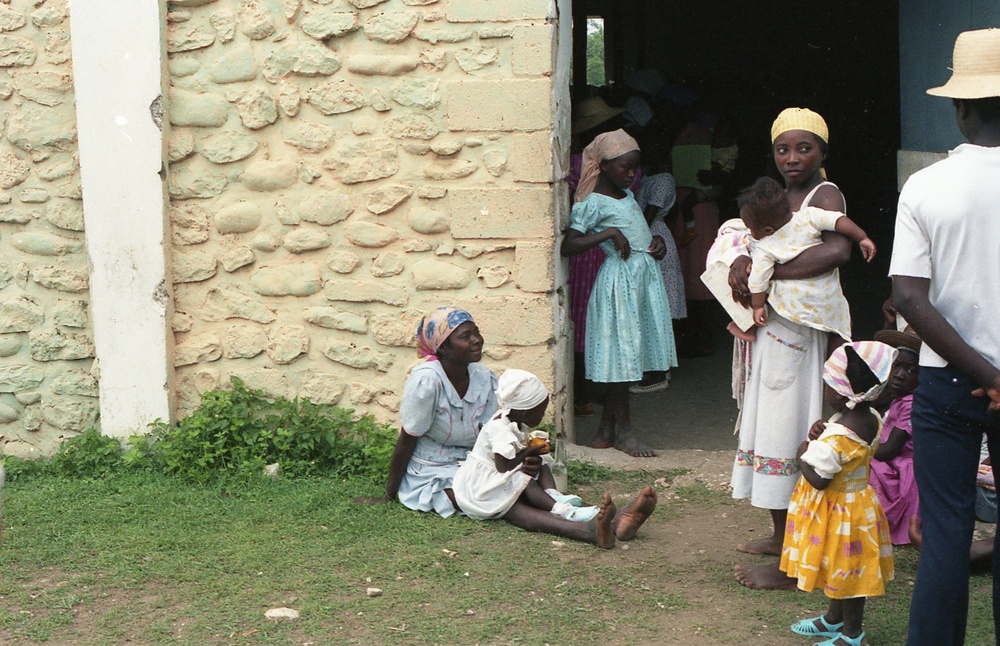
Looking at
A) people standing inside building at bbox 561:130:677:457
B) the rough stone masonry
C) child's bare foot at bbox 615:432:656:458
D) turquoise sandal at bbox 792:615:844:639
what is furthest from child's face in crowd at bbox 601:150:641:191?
turquoise sandal at bbox 792:615:844:639

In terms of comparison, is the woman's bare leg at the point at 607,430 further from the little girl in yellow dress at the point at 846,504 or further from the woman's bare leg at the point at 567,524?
the little girl in yellow dress at the point at 846,504

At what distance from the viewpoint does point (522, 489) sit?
4.68 metres

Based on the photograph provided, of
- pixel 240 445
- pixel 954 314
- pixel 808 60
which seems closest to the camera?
pixel 954 314

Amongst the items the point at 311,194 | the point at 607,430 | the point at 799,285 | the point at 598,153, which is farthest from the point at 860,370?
the point at 311,194

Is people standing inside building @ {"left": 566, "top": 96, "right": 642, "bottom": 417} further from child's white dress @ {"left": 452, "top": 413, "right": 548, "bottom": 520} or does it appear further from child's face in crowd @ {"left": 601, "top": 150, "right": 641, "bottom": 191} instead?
child's white dress @ {"left": 452, "top": 413, "right": 548, "bottom": 520}

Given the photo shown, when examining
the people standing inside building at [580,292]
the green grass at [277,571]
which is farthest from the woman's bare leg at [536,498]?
the people standing inside building at [580,292]

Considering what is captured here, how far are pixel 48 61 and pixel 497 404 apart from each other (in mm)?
2747

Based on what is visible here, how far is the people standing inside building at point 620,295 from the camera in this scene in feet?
18.6

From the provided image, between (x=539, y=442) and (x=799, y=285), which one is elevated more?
(x=799, y=285)

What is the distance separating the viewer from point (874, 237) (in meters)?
12.7

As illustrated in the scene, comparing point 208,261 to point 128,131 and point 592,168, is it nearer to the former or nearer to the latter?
point 128,131

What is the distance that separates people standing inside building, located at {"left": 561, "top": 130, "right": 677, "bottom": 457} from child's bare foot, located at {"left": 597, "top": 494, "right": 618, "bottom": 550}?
1.25 m

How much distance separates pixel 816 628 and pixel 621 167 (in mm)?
2786

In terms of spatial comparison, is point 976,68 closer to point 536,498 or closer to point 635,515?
point 635,515
